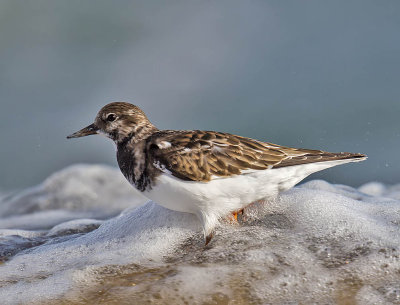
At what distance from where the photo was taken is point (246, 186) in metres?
4.05

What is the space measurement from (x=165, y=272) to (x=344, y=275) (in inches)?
44.1

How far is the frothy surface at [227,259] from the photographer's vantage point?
11.6ft

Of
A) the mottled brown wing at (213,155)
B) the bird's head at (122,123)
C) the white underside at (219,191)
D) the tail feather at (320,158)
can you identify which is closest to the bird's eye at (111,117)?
the bird's head at (122,123)

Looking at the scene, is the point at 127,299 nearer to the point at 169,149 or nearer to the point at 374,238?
the point at 169,149

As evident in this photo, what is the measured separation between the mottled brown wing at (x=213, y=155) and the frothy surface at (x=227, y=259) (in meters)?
0.46

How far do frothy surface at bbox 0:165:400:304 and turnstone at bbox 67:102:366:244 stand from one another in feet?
0.81

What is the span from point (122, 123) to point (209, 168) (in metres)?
0.84

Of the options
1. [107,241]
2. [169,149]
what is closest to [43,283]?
[107,241]

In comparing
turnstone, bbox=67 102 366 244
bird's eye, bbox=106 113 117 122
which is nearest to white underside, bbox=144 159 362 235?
turnstone, bbox=67 102 366 244

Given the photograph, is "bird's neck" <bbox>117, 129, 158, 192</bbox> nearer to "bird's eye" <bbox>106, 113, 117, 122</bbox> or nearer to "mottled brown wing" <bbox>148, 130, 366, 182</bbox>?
"mottled brown wing" <bbox>148, 130, 366, 182</bbox>

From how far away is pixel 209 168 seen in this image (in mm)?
3998

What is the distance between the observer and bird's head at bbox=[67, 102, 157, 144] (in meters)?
4.40

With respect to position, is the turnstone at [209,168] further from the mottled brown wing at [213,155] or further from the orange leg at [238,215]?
the orange leg at [238,215]

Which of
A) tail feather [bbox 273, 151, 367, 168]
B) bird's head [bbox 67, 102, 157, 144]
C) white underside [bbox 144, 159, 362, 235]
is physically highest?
bird's head [bbox 67, 102, 157, 144]
